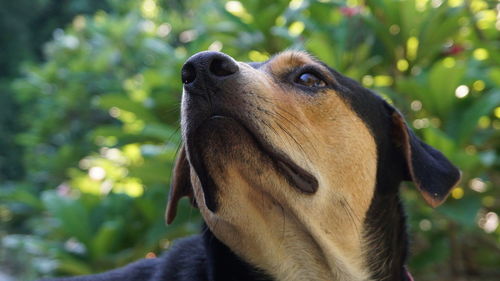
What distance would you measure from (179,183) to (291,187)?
2.62 ft

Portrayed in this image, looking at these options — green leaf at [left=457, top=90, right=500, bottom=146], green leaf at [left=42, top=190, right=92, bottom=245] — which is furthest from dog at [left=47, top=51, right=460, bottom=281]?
green leaf at [left=42, top=190, right=92, bottom=245]

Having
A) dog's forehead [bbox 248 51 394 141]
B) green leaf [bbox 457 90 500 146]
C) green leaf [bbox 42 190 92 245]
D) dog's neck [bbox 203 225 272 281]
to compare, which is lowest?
dog's neck [bbox 203 225 272 281]

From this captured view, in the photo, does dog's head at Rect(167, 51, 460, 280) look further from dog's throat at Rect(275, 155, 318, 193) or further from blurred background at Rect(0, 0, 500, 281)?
blurred background at Rect(0, 0, 500, 281)

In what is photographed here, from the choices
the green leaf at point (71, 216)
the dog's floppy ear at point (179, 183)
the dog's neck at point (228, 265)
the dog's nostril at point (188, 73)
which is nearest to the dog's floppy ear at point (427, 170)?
the dog's neck at point (228, 265)

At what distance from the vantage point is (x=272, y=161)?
8.08 feet

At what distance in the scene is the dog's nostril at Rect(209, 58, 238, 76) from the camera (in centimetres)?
230

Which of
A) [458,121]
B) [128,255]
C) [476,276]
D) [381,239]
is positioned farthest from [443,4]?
[128,255]

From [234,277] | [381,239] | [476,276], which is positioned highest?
[234,277]

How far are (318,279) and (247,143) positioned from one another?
35.3 inches

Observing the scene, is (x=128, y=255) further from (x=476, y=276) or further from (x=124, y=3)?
(x=124, y=3)

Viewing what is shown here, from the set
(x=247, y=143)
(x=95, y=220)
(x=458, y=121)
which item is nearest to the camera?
(x=247, y=143)

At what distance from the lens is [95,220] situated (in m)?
5.34

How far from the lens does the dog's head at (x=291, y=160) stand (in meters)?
2.37

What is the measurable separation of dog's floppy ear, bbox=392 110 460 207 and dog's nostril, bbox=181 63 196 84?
4.13 ft
